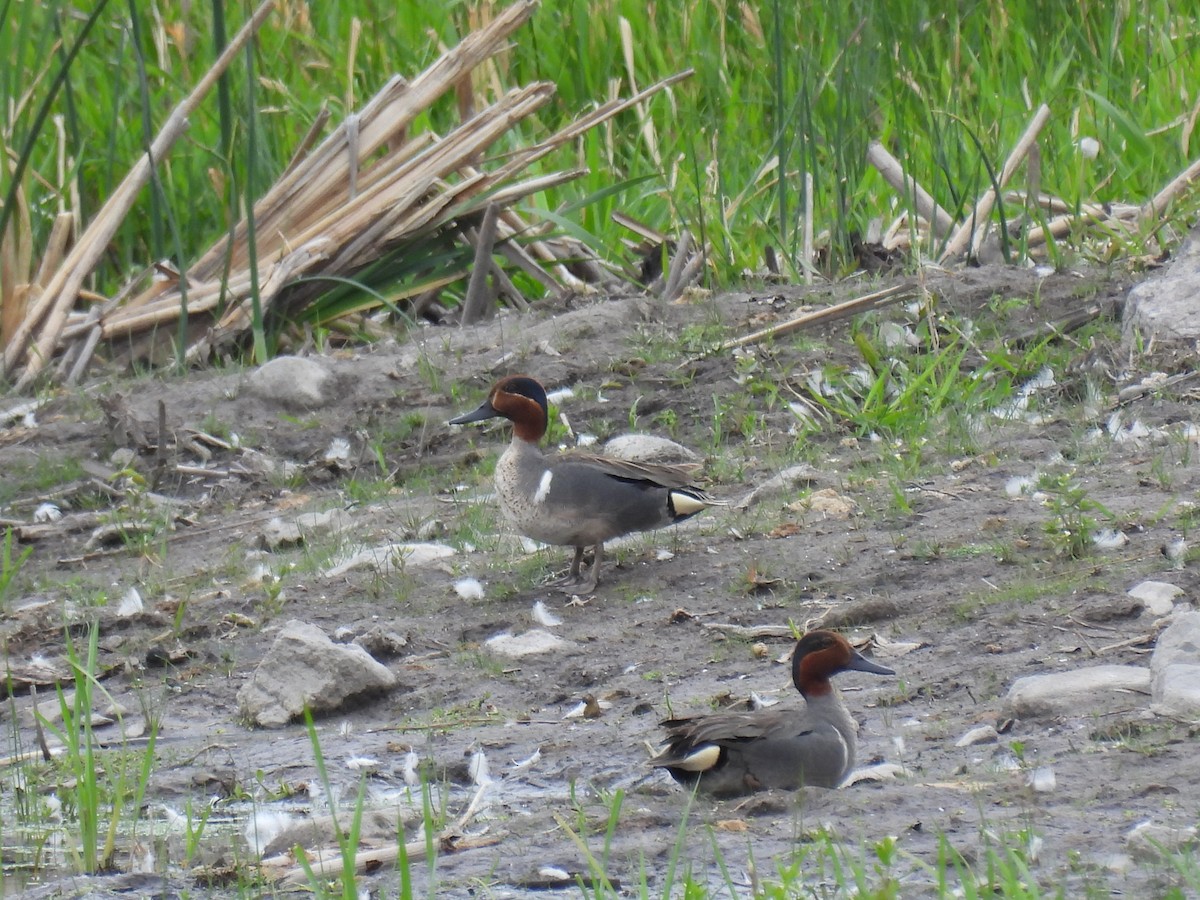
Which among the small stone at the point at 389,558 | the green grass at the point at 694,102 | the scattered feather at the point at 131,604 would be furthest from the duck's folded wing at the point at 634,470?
the green grass at the point at 694,102

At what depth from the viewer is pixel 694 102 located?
9844 mm

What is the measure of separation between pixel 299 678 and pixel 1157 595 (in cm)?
218

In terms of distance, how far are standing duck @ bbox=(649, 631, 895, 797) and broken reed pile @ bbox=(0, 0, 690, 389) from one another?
15.8ft

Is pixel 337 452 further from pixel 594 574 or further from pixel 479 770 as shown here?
pixel 479 770

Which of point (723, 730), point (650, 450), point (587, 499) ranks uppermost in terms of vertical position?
point (723, 730)

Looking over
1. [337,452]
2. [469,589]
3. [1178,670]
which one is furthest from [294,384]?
[1178,670]

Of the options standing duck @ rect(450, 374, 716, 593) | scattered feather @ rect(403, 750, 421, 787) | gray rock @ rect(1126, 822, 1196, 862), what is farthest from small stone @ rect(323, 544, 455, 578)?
gray rock @ rect(1126, 822, 1196, 862)

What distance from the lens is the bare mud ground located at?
3.14 meters

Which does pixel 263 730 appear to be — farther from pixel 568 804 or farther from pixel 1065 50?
pixel 1065 50

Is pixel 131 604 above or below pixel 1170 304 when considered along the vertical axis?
above

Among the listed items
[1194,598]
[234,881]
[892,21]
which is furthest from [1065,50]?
[234,881]

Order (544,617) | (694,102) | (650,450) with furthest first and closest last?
(694,102) → (650,450) → (544,617)

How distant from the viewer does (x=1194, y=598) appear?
14.0ft

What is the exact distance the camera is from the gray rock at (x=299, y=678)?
4.30 meters
